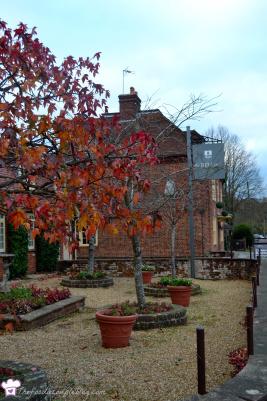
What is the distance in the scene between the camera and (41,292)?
11.7 m

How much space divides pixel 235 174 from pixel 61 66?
48.3m

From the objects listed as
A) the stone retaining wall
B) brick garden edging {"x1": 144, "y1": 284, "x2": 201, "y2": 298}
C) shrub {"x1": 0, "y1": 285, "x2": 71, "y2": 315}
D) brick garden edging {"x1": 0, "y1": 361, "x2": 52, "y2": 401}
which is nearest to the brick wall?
the stone retaining wall

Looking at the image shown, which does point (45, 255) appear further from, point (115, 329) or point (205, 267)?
point (115, 329)

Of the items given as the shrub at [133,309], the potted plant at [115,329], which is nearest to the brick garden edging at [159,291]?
the shrub at [133,309]

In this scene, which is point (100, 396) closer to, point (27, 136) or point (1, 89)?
point (27, 136)

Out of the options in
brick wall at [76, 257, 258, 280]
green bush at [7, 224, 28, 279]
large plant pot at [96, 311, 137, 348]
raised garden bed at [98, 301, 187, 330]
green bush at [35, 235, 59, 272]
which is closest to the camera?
large plant pot at [96, 311, 137, 348]

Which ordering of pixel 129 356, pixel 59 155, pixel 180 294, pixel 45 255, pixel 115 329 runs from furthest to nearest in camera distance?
pixel 45 255
pixel 180 294
pixel 115 329
pixel 129 356
pixel 59 155

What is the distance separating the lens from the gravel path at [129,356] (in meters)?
5.70

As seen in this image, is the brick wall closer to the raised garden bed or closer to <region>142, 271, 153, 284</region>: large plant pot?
<region>142, 271, 153, 284</region>: large plant pot

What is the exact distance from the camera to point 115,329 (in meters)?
7.73

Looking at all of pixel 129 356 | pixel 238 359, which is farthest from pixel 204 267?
pixel 238 359

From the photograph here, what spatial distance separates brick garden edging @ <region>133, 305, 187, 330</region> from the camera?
9.04 m

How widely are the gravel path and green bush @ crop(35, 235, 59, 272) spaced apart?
11271 millimetres

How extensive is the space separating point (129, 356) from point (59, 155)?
3.97 meters
